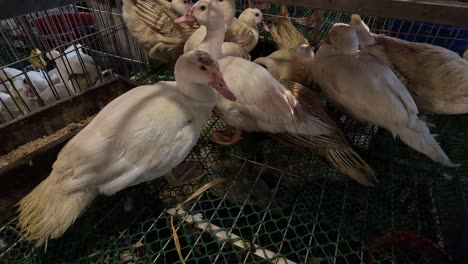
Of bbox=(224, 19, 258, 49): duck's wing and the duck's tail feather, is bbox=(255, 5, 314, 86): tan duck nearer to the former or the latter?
bbox=(224, 19, 258, 49): duck's wing

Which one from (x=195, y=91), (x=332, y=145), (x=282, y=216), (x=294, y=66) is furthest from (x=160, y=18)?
(x=282, y=216)

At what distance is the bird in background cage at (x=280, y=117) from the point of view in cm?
107

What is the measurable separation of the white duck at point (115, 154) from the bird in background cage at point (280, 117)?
0.20 metres

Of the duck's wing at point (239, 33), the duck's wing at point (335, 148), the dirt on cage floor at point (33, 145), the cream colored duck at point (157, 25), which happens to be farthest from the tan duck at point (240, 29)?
the dirt on cage floor at point (33, 145)

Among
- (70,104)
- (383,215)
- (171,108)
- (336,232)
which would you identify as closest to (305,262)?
(336,232)

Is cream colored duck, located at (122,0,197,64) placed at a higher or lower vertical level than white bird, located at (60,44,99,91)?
higher

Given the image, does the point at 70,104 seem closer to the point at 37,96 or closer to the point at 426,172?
the point at 37,96

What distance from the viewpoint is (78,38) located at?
1.71 m

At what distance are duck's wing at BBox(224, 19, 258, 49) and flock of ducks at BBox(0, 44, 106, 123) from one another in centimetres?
87

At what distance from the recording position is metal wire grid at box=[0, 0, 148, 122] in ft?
5.30

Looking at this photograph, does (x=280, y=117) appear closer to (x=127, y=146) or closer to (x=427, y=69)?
(x=127, y=146)

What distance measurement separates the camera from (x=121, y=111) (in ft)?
2.85

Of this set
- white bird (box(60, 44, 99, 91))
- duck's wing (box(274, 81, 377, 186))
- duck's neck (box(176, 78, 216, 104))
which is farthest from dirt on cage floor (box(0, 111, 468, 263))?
white bird (box(60, 44, 99, 91))

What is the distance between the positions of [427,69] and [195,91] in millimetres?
1005
